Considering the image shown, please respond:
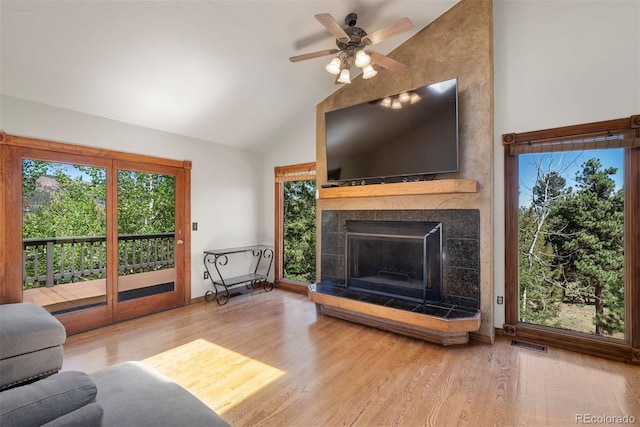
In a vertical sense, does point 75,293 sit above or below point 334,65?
below

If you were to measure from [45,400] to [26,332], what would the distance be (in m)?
1.61

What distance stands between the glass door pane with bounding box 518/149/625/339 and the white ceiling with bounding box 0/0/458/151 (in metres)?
2.06

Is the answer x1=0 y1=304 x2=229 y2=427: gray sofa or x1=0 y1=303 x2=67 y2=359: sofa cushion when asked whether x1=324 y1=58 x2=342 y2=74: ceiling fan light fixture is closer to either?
x1=0 y1=304 x2=229 y2=427: gray sofa

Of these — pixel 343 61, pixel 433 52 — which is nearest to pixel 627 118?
pixel 433 52

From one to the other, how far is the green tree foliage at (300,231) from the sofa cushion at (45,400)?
375 centimetres

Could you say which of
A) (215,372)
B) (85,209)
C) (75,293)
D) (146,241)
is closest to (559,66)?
(215,372)

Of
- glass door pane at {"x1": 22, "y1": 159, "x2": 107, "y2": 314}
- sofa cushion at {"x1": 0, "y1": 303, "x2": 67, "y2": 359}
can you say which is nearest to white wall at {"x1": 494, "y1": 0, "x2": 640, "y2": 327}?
sofa cushion at {"x1": 0, "y1": 303, "x2": 67, "y2": 359}

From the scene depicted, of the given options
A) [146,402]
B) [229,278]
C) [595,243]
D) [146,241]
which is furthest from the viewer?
[229,278]

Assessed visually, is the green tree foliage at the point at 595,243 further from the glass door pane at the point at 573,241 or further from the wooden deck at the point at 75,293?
the wooden deck at the point at 75,293

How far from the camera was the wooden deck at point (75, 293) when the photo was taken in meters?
2.93

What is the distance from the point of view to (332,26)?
7.19ft

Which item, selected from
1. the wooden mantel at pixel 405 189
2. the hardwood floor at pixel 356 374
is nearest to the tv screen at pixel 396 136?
the wooden mantel at pixel 405 189

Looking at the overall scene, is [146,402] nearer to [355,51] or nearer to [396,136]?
[355,51]

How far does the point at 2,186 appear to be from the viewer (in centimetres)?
267
